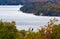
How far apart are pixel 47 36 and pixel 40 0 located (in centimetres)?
4518

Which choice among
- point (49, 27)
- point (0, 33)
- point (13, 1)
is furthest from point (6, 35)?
point (13, 1)

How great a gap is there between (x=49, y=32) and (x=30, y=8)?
49.4 metres

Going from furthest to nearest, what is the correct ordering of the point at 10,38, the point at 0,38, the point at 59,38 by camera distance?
the point at 10,38 → the point at 0,38 → the point at 59,38

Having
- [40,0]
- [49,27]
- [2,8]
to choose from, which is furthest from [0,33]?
[2,8]

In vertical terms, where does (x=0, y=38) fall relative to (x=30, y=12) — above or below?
above

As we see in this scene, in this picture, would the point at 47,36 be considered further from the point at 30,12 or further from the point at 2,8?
the point at 2,8

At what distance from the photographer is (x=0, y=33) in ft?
26.7

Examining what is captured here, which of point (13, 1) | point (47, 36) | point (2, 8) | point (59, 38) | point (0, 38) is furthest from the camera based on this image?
point (2, 8)

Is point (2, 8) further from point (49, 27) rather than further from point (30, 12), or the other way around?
point (49, 27)

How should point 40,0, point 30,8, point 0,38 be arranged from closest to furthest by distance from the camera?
point 0,38 < point 40,0 < point 30,8

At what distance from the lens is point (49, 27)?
5508 mm

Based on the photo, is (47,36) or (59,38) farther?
(59,38)

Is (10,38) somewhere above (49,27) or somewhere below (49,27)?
below

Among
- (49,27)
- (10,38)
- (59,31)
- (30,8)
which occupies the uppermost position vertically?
(49,27)
